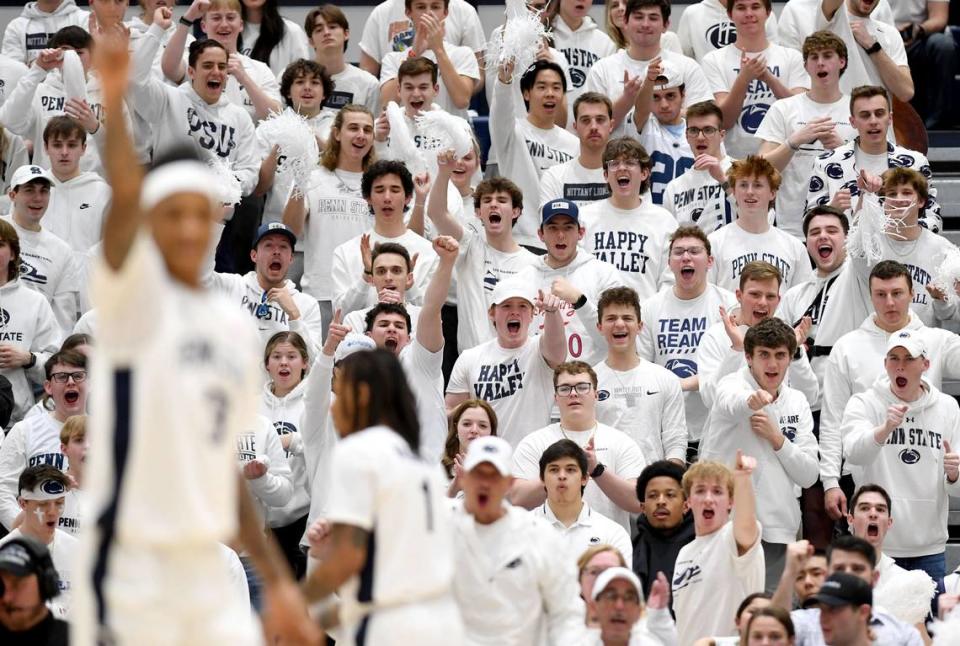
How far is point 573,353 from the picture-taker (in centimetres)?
1139

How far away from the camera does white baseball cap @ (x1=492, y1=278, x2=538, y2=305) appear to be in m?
10.9

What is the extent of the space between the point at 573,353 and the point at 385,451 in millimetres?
5901

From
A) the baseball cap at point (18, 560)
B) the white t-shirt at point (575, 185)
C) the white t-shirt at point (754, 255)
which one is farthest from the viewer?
the white t-shirt at point (575, 185)

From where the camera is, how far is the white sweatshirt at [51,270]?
12.2 metres

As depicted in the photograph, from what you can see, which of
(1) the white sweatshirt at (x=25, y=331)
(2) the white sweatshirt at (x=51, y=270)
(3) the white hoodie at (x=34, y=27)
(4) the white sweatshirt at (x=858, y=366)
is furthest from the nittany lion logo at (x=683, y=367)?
(3) the white hoodie at (x=34, y=27)

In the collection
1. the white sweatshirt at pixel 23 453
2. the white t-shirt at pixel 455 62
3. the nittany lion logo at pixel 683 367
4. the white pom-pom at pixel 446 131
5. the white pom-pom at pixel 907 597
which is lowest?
the white pom-pom at pixel 907 597

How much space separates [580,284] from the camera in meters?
11.4

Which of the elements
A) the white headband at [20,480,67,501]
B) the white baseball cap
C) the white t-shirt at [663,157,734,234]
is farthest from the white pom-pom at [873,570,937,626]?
the white headband at [20,480,67,501]

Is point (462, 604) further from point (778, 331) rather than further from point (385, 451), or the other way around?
point (778, 331)

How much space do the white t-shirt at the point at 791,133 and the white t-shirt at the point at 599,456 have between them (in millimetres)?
3487

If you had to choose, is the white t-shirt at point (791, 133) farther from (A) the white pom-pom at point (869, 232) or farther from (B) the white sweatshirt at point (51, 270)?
(B) the white sweatshirt at point (51, 270)

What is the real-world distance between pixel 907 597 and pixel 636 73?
542 cm

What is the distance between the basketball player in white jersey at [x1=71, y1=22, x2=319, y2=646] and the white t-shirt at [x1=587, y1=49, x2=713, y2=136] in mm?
8960

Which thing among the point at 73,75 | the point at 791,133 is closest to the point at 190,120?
the point at 73,75
